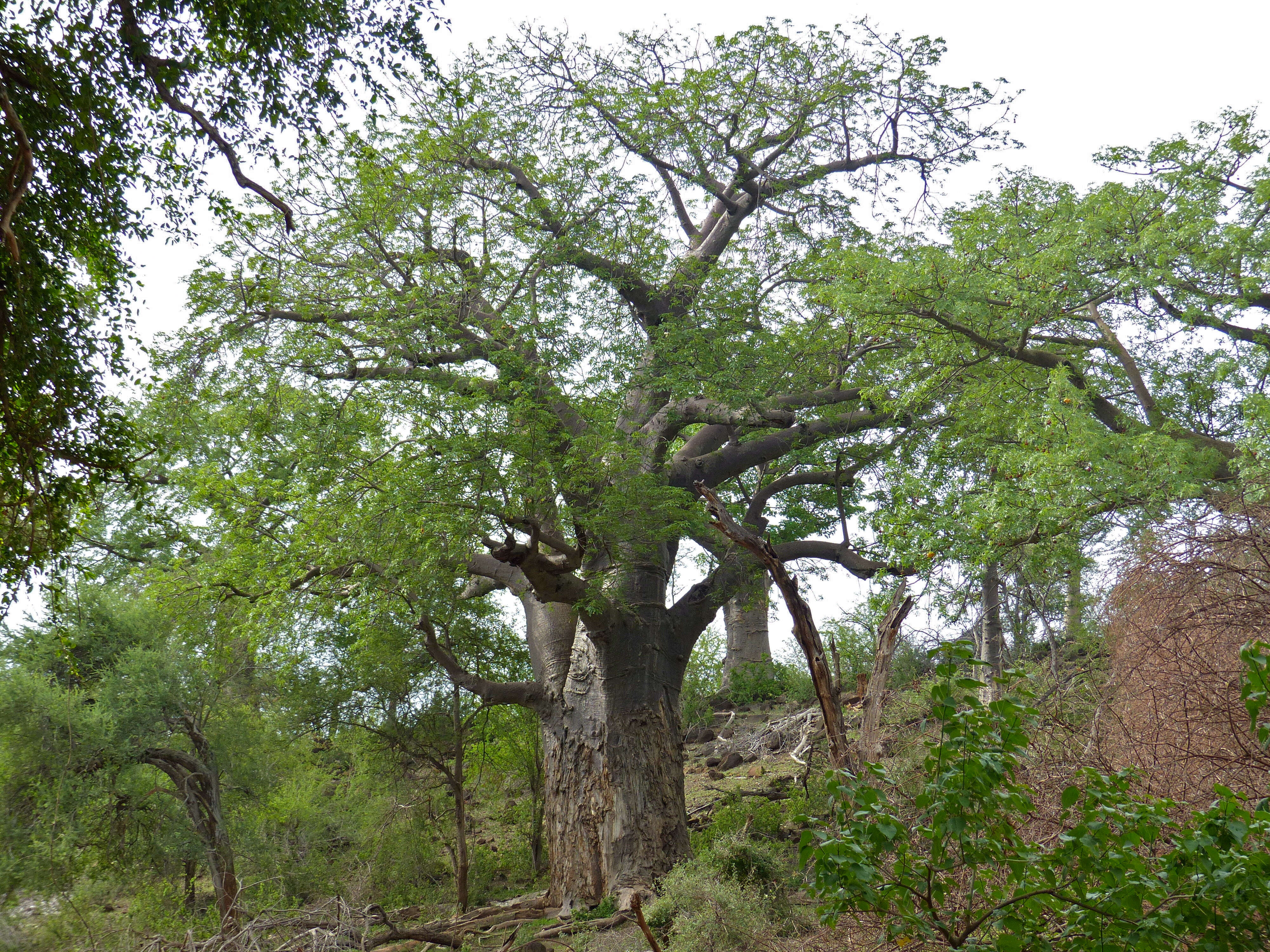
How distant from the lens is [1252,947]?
2.63 metres

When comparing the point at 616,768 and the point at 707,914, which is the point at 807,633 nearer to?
the point at 707,914

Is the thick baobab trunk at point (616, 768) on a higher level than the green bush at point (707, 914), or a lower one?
higher

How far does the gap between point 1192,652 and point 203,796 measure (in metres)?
11.4

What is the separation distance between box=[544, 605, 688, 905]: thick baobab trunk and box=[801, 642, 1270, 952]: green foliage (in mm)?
7037

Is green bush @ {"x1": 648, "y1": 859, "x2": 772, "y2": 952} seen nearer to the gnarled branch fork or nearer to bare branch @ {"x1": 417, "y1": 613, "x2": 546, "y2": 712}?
the gnarled branch fork

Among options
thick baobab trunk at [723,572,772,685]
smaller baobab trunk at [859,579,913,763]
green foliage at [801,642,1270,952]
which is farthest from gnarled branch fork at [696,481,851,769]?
thick baobab trunk at [723,572,772,685]

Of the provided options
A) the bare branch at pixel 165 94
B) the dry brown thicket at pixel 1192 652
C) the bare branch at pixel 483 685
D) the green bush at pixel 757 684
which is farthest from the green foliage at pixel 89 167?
the green bush at pixel 757 684

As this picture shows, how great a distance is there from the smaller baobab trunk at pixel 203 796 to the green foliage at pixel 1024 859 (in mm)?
10139

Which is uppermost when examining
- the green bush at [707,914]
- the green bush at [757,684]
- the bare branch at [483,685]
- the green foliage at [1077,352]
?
the green foliage at [1077,352]

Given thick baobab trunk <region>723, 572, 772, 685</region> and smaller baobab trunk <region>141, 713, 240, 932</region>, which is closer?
smaller baobab trunk <region>141, 713, 240, 932</region>

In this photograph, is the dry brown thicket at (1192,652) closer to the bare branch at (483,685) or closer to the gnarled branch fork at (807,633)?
the gnarled branch fork at (807,633)

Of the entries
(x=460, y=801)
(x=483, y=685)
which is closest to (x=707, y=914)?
(x=483, y=685)

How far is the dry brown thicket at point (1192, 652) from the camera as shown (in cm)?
562

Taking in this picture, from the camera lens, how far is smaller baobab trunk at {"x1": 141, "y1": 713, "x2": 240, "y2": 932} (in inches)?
441
